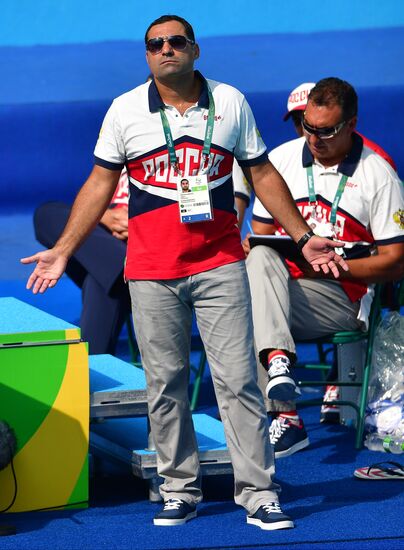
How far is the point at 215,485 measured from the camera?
14.8ft

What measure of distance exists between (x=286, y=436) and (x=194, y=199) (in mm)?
1511

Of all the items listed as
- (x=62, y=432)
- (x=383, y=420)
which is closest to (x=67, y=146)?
(x=383, y=420)

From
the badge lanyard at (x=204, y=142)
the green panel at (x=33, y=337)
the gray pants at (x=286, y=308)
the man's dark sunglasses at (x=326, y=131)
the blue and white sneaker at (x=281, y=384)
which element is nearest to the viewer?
the badge lanyard at (x=204, y=142)

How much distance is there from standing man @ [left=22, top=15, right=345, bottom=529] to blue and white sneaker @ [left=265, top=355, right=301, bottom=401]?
78 cm

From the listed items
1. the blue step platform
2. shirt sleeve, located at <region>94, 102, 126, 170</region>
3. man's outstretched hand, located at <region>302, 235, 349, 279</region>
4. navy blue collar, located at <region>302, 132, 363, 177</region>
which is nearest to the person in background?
navy blue collar, located at <region>302, 132, 363, 177</region>

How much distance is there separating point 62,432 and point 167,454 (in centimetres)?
37

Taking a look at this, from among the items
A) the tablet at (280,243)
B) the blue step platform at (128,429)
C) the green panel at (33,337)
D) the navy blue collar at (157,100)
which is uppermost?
the navy blue collar at (157,100)

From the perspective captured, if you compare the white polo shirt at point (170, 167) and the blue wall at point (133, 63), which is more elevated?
the blue wall at point (133, 63)

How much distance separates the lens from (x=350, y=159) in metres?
5.22

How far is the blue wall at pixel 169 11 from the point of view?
796cm

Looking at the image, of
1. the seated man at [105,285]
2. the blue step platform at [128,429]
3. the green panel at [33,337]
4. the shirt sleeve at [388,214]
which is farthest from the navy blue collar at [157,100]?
the seated man at [105,285]

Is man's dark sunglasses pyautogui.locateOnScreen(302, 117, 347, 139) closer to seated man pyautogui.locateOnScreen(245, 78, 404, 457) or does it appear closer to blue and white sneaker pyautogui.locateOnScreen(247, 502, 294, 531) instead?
seated man pyautogui.locateOnScreen(245, 78, 404, 457)

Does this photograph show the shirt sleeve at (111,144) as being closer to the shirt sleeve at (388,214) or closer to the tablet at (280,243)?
the tablet at (280,243)

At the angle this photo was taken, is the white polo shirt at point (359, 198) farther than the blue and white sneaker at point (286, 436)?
Yes
